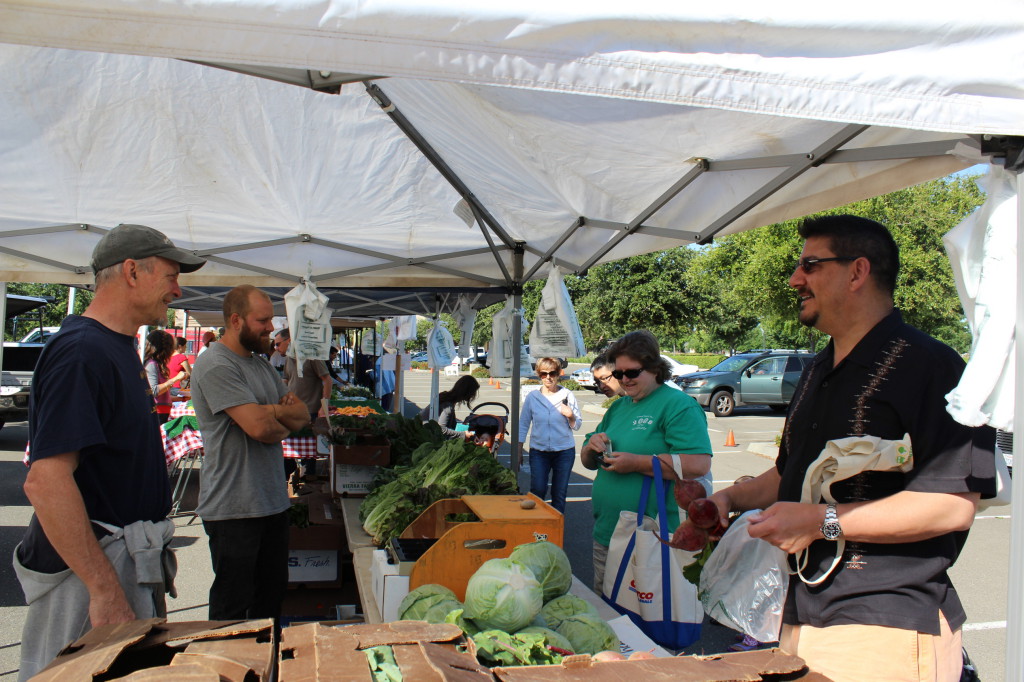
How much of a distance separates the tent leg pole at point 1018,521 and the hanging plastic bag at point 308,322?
4.88 m

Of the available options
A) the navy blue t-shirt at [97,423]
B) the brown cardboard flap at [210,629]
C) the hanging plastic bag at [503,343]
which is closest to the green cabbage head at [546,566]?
the brown cardboard flap at [210,629]

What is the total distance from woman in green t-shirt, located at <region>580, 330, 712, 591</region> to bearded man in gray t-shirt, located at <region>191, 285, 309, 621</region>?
1.62 meters

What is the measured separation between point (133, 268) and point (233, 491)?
4.67ft

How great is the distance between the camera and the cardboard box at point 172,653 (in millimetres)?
1298

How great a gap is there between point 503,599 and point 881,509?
1039 millimetres

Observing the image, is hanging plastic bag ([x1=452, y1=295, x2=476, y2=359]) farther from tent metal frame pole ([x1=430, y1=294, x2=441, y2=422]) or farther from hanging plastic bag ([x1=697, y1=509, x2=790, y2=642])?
hanging plastic bag ([x1=697, y1=509, x2=790, y2=642])

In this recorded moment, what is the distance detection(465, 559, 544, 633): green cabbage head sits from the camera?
6.53 feet

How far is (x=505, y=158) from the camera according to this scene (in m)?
3.37

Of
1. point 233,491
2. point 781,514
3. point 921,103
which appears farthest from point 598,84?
point 233,491

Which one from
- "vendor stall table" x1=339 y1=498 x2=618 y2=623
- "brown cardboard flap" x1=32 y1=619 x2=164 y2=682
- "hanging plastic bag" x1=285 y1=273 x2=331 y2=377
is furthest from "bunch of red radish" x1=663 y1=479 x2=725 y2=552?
"hanging plastic bag" x1=285 y1=273 x2=331 y2=377

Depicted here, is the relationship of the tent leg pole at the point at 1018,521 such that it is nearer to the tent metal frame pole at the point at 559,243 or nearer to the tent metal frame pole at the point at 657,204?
the tent metal frame pole at the point at 657,204

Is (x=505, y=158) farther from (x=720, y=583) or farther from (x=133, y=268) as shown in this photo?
(x=720, y=583)

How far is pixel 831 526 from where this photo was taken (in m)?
1.69

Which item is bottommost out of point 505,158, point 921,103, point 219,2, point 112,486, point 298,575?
point 298,575
